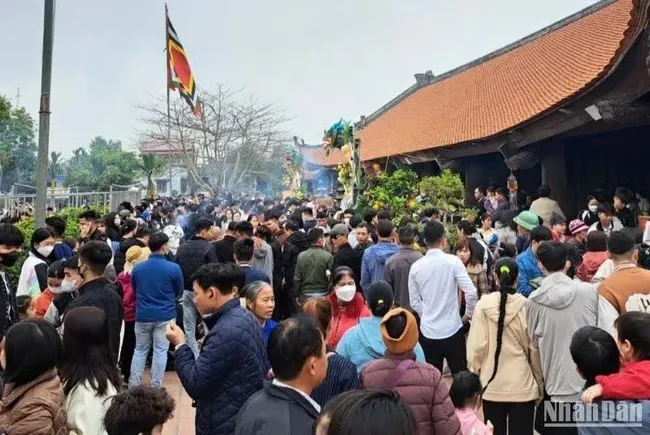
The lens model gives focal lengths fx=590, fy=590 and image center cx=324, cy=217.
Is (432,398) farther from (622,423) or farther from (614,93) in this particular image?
(614,93)

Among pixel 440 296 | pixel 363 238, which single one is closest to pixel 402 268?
pixel 440 296

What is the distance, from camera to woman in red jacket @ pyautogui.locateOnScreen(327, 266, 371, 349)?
4070 mm

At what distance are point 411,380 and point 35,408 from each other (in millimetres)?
→ 1604

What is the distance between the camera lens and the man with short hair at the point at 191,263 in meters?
6.39

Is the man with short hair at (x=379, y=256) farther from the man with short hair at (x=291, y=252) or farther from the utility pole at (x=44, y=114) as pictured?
the utility pole at (x=44, y=114)

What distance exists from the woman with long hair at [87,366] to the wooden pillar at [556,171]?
848 centimetres

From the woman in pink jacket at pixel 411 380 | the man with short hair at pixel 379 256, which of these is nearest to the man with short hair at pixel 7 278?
the woman in pink jacket at pixel 411 380

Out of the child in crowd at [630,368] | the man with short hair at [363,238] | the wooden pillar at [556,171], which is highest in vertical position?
the wooden pillar at [556,171]

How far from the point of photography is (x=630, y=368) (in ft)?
8.51

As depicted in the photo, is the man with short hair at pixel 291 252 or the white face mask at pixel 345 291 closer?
the white face mask at pixel 345 291

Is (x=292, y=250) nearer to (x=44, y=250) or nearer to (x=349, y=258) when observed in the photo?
(x=349, y=258)

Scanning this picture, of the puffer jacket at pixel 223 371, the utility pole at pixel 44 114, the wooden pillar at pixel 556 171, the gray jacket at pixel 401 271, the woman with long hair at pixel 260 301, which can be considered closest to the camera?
the puffer jacket at pixel 223 371

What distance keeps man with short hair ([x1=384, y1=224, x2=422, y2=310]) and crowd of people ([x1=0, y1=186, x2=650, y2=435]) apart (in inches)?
0.7

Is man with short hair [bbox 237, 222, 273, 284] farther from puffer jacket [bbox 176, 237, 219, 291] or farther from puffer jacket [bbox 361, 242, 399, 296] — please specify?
puffer jacket [bbox 361, 242, 399, 296]
